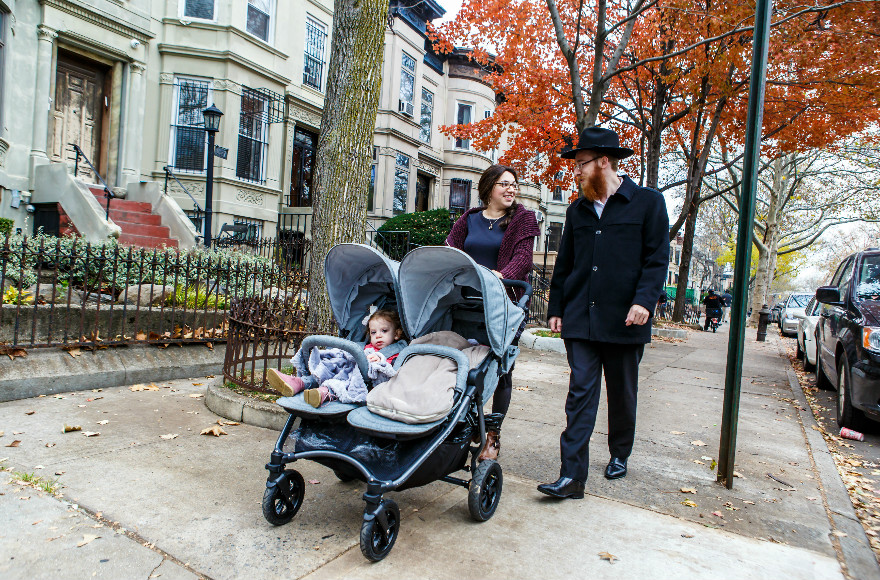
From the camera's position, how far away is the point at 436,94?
83.6 ft

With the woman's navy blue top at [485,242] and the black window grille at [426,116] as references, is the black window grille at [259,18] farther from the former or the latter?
the woman's navy blue top at [485,242]

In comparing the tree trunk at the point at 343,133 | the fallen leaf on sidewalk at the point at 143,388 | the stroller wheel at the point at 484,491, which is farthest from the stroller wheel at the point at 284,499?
the fallen leaf on sidewalk at the point at 143,388

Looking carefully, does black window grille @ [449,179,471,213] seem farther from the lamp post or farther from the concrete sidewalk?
the concrete sidewalk

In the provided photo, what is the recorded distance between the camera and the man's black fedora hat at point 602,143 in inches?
143

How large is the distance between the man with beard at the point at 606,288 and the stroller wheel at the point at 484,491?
0.41m

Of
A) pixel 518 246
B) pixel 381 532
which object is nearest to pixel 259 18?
pixel 518 246

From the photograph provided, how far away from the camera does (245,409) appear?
4.95m

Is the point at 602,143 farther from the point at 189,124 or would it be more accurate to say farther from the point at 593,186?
the point at 189,124

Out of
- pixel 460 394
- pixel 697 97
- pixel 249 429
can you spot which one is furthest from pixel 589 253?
pixel 697 97

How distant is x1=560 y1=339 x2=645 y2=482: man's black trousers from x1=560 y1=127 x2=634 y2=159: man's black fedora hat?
120 centimetres

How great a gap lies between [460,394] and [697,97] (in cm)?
1336

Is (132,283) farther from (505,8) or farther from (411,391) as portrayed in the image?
(505,8)

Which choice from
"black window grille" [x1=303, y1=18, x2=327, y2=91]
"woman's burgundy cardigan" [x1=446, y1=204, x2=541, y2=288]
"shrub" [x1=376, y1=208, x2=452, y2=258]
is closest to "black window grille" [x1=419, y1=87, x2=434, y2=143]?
"black window grille" [x1=303, y1=18, x2=327, y2=91]

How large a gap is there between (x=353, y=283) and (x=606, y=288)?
1.63 metres
